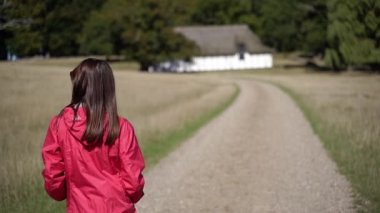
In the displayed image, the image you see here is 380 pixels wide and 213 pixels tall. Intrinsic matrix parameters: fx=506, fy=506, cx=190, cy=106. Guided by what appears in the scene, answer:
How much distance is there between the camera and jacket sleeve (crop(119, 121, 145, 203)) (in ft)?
10.5

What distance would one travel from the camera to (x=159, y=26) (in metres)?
63.6

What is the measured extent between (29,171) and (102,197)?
587 centimetres

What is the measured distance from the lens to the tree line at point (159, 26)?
39.7 m

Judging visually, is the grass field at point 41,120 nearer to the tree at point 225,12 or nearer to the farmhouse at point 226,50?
the farmhouse at point 226,50

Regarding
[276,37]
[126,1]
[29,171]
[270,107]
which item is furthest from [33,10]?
[276,37]

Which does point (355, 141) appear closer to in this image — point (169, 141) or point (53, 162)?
point (169, 141)

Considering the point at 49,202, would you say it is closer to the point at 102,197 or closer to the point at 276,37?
the point at 102,197

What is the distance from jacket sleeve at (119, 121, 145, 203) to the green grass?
727cm

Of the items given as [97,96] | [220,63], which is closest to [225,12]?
[220,63]

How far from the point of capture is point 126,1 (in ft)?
213

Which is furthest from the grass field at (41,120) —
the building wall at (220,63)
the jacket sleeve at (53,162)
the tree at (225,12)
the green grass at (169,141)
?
the tree at (225,12)

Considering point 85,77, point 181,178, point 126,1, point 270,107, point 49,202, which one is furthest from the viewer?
point 126,1

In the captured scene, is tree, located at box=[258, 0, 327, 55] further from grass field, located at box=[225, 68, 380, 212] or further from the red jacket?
the red jacket

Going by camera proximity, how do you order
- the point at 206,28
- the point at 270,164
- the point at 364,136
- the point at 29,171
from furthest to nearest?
the point at 206,28 < the point at 364,136 < the point at 270,164 < the point at 29,171
